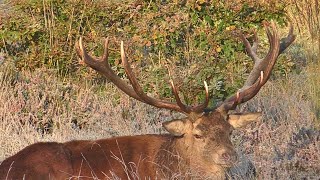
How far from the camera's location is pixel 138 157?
6.94 meters

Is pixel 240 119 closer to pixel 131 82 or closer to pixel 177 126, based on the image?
pixel 177 126

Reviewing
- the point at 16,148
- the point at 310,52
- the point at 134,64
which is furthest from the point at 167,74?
the point at 16,148

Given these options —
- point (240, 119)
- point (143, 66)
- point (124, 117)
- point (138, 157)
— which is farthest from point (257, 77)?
point (143, 66)

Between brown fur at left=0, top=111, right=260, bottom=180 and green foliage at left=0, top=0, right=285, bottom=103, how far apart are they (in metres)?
4.19

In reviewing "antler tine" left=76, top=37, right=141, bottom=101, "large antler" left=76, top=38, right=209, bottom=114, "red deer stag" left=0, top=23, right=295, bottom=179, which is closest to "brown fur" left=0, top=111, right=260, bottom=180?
"red deer stag" left=0, top=23, right=295, bottom=179

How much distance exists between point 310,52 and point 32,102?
346cm

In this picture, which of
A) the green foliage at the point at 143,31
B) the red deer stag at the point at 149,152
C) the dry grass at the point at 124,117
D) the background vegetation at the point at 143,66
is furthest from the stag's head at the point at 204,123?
the green foliage at the point at 143,31

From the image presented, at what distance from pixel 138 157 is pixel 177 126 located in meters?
0.45

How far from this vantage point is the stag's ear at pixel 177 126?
674 centimetres

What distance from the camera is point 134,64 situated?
11602mm

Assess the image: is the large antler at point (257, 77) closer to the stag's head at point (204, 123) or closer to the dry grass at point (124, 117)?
the stag's head at point (204, 123)

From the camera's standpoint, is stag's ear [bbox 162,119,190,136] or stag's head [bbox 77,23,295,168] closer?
stag's head [bbox 77,23,295,168]

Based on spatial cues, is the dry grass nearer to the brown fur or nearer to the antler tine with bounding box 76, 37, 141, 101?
the brown fur

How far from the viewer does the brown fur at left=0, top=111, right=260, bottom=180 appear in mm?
6602
